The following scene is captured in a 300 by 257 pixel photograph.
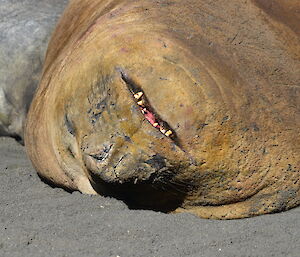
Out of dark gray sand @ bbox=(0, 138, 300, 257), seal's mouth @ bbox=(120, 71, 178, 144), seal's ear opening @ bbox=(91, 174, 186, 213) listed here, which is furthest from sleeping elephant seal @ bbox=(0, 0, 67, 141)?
seal's mouth @ bbox=(120, 71, 178, 144)

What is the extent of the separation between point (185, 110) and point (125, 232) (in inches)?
20.1

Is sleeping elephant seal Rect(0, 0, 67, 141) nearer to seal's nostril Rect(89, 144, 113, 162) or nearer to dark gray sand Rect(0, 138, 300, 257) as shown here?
dark gray sand Rect(0, 138, 300, 257)

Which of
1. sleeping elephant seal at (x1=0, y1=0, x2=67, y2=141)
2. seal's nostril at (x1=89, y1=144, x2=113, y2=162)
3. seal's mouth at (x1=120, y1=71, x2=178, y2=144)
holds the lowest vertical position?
sleeping elephant seal at (x1=0, y1=0, x2=67, y2=141)

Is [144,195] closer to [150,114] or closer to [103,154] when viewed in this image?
[103,154]

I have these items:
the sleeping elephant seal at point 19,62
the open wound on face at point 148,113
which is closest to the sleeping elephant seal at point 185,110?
the open wound on face at point 148,113

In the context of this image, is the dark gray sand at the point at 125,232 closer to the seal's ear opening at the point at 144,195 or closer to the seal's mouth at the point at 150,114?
the seal's ear opening at the point at 144,195

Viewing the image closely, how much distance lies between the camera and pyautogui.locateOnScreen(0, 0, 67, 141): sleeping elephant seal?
4203 millimetres

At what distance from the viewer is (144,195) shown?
2.89 metres

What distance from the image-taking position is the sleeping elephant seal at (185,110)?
2.72 meters

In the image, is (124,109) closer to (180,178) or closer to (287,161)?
(180,178)

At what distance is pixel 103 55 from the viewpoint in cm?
288

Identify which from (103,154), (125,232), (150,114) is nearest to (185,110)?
(150,114)

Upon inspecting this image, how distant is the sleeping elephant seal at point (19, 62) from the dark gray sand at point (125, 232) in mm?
1232

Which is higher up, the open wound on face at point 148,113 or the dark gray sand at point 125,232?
the open wound on face at point 148,113
